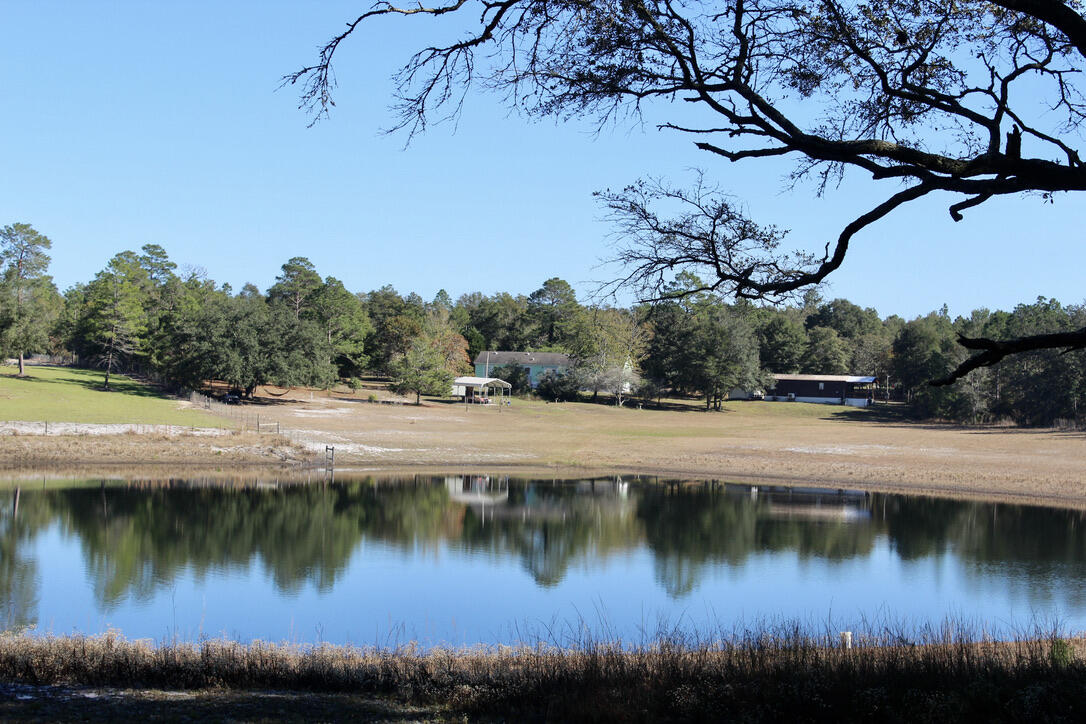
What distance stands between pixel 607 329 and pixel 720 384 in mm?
12787

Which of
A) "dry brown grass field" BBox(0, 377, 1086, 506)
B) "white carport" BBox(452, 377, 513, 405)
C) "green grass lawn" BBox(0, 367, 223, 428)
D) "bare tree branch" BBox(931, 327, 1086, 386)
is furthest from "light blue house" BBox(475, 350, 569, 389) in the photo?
"bare tree branch" BBox(931, 327, 1086, 386)

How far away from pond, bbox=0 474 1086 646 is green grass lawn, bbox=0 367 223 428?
1409 centimetres

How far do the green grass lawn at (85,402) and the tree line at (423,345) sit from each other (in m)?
2.93

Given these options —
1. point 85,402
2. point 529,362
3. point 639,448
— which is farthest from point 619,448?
point 529,362

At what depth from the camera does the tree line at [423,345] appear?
2731 inches

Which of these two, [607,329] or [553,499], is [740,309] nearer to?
[553,499]

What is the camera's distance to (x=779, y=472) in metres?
43.2

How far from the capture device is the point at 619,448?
51.7 m

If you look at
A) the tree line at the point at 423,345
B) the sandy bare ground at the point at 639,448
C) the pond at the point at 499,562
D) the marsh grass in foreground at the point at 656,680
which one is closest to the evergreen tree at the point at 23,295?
the tree line at the point at 423,345

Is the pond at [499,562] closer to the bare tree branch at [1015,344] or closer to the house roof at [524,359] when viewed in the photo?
the bare tree branch at [1015,344]

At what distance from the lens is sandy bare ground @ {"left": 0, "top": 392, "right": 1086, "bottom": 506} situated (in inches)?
1564

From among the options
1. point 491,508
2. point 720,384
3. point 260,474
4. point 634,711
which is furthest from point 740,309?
point 720,384

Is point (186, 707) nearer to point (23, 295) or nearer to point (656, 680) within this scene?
point (656, 680)

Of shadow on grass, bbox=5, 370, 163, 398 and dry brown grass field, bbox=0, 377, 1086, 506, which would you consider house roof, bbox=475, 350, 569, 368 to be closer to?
dry brown grass field, bbox=0, 377, 1086, 506
